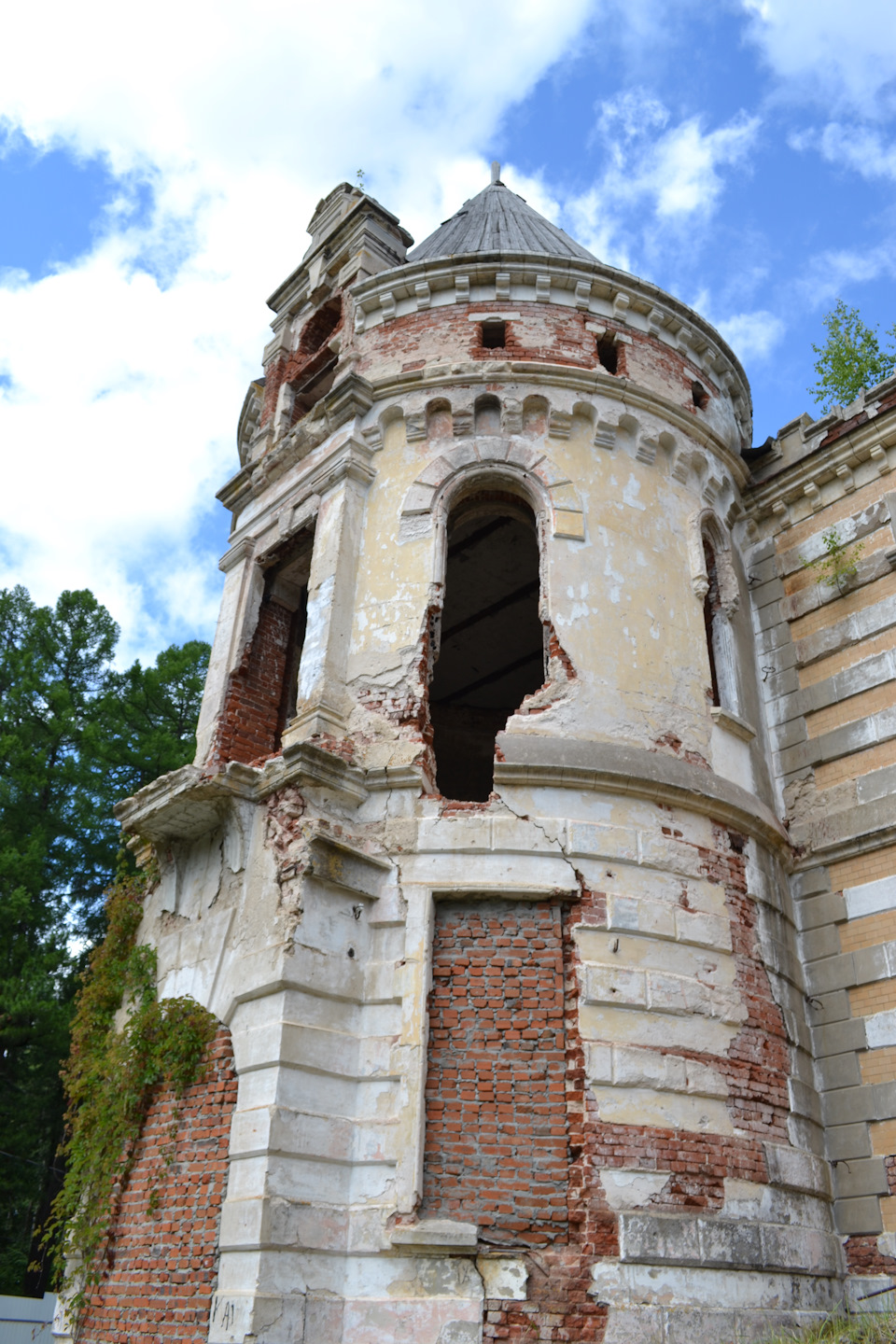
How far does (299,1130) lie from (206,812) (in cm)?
308

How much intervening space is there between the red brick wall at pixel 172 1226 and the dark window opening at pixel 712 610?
20.6ft

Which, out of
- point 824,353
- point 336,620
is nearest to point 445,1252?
point 336,620

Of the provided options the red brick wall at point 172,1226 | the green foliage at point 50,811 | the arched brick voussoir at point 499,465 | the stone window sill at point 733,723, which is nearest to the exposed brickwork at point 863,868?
the stone window sill at point 733,723

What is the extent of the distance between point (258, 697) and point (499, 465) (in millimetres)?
3774

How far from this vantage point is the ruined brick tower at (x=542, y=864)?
7539 mm

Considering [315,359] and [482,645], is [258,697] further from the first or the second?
[315,359]

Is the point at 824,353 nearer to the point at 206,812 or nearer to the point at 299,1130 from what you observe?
the point at 206,812

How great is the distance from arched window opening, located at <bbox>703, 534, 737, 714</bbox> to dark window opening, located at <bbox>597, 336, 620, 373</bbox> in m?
2.32

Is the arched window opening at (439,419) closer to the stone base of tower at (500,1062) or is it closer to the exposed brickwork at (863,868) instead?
the stone base of tower at (500,1062)

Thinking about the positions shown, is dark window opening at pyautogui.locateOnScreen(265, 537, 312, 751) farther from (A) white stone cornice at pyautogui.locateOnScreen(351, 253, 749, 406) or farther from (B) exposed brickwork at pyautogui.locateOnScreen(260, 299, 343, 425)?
(A) white stone cornice at pyautogui.locateOnScreen(351, 253, 749, 406)

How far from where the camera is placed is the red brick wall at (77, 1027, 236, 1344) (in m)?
7.74

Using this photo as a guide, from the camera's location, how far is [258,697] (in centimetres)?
1198

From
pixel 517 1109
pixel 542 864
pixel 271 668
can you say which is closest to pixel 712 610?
pixel 542 864

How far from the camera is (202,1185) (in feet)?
26.4
